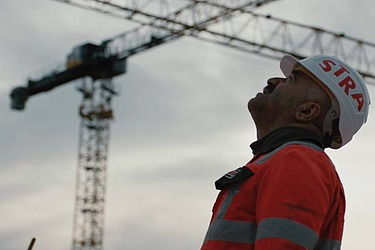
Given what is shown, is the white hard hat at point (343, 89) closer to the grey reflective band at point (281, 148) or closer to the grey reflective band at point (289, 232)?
the grey reflective band at point (281, 148)

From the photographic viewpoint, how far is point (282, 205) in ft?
12.2

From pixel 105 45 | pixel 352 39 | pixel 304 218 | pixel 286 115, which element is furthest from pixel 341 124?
pixel 105 45

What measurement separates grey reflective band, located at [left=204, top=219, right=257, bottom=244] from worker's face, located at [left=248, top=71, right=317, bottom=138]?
23.8 inches

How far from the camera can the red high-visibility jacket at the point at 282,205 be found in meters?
3.69

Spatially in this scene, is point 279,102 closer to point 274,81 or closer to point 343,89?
point 274,81

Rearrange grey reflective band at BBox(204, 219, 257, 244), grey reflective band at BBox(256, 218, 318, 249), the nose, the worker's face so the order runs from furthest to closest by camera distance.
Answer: the nose
the worker's face
grey reflective band at BBox(204, 219, 257, 244)
grey reflective band at BBox(256, 218, 318, 249)

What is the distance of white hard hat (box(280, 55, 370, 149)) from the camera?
437cm

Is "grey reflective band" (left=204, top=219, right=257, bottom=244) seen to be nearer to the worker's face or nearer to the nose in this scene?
the worker's face

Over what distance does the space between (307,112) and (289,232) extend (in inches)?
32.1

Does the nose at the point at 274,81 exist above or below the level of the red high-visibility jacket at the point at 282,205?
above

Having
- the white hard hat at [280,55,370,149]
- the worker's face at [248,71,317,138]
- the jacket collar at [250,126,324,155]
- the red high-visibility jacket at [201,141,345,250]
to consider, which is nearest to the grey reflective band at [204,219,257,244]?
the red high-visibility jacket at [201,141,345,250]

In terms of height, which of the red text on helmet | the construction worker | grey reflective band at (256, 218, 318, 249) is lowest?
grey reflective band at (256, 218, 318, 249)

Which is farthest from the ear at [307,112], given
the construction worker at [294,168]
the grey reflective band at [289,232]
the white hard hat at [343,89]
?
the grey reflective band at [289,232]

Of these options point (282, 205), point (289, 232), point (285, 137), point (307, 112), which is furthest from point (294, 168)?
point (307, 112)
